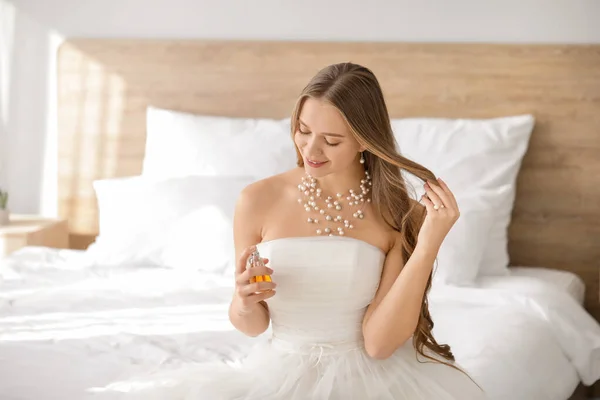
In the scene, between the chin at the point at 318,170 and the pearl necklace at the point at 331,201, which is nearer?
the chin at the point at 318,170

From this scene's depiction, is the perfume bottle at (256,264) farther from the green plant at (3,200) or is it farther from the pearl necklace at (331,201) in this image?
the green plant at (3,200)

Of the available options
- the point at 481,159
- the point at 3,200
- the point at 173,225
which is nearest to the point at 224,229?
the point at 173,225

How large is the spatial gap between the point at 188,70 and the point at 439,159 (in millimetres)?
1211

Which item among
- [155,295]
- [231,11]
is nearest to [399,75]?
[231,11]

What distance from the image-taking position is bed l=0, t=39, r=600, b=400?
2557 millimetres

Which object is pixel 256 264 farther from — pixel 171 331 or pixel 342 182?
pixel 171 331

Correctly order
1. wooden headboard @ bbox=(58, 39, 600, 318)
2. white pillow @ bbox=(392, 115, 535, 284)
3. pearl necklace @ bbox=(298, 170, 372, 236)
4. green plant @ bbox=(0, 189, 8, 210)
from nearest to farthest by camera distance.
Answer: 1. pearl necklace @ bbox=(298, 170, 372, 236)
2. white pillow @ bbox=(392, 115, 535, 284)
3. wooden headboard @ bbox=(58, 39, 600, 318)
4. green plant @ bbox=(0, 189, 8, 210)

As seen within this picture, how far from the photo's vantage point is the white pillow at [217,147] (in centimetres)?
368

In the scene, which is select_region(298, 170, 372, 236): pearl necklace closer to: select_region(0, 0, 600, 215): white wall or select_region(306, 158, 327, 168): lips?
select_region(306, 158, 327, 168): lips

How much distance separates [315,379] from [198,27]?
95.4 inches

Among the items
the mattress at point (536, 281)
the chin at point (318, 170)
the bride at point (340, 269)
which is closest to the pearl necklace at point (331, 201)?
the bride at point (340, 269)

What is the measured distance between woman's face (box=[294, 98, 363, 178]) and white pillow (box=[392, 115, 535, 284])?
1.40 meters

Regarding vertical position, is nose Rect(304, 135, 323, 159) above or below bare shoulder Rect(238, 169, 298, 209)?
above

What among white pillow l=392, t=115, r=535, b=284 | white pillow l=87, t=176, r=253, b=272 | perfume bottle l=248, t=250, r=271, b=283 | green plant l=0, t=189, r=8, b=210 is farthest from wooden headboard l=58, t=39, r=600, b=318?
perfume bottle l=248, t=250, r=271, b=283
